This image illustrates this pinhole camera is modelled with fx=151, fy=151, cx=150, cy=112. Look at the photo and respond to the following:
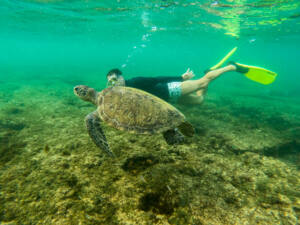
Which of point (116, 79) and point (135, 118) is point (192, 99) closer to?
point (116, 79)

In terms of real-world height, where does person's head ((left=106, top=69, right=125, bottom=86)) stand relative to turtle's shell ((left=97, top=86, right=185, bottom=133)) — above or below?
above

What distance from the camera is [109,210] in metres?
1.83

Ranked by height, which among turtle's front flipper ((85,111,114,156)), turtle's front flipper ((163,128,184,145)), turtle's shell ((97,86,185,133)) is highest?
turtle's shell ((97,86,185,133))

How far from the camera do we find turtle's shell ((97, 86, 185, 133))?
282cm

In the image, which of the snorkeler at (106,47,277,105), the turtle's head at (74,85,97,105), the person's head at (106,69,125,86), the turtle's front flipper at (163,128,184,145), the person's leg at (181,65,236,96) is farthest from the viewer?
the person's leg at (181,65,236,96)

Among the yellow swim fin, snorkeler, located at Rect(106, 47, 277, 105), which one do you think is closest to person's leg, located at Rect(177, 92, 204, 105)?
snorkeler, located at Rect(106, 47, 277, 105)

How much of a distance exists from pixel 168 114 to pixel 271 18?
1863 centimetres

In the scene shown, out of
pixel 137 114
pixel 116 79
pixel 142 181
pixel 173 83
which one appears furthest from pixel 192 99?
pixel 142 181

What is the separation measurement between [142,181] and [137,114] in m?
1.19

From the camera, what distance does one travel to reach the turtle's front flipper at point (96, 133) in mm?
2725

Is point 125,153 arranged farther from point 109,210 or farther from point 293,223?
point 293,223

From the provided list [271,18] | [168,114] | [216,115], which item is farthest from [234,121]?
[271,18]

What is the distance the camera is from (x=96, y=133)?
2.90 meters

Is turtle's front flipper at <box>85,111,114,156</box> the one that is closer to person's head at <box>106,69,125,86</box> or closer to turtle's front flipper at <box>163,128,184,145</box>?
turtle's front flipper at <box>163,128,184,145</box>
